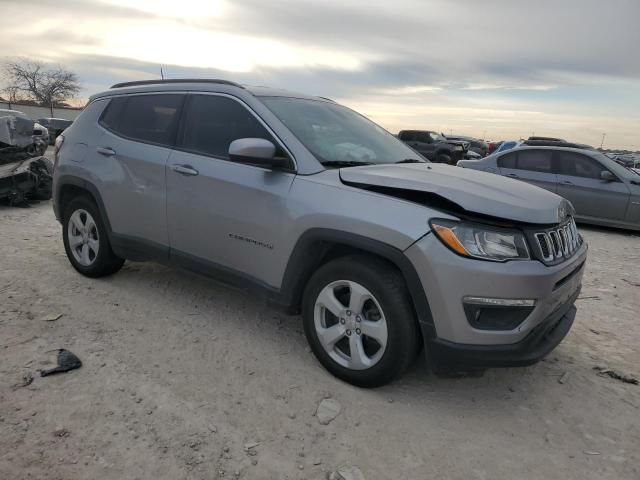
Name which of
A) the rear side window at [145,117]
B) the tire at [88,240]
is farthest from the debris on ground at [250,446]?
the tire at [88,240]

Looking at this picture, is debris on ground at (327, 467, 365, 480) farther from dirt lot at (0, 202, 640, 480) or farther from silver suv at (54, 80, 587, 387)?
silver suv at (54, 80, 587, 387)

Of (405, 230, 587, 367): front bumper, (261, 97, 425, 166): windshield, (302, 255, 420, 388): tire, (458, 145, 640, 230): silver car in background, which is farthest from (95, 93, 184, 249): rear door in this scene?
(458, 145, 640, 230): silver car in background

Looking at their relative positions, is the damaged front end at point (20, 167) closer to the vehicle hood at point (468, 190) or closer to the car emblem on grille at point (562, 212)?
the vehicle hood at point (468, 190)

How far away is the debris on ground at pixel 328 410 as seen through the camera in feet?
9.06

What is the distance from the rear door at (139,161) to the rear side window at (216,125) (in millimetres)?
172

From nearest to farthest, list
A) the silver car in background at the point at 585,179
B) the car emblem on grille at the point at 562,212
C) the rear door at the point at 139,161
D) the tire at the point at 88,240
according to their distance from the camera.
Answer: the car emblem on grille at the point at 562,212, the rear door at the point at 139,161, the tire at the point at 88,240, the silver car in background at the point at 585,179

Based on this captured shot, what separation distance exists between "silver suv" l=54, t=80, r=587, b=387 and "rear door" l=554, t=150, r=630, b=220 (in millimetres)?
6405

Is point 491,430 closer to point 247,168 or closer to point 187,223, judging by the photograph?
point 247,168

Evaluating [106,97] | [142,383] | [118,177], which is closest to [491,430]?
[142,383]

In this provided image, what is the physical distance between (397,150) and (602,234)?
6623 mm

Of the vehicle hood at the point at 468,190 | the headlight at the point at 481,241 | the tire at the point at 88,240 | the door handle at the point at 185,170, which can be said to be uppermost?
the vehicle hood at the point at 468,190

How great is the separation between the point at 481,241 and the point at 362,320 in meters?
0.83

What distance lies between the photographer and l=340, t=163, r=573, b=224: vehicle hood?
265cm

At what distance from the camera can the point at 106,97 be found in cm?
461
